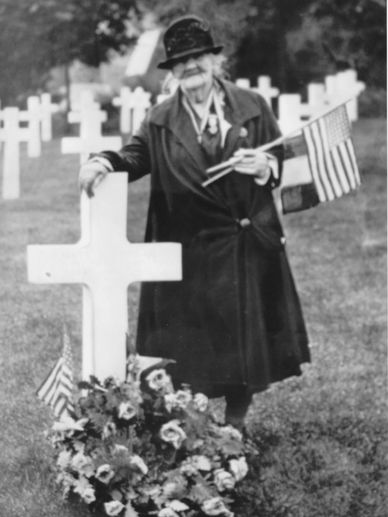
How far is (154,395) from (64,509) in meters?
0.47

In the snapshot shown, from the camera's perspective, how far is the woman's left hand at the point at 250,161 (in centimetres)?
358

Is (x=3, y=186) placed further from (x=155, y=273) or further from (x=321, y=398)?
(x=321, y=398)

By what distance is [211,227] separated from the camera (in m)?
3.65

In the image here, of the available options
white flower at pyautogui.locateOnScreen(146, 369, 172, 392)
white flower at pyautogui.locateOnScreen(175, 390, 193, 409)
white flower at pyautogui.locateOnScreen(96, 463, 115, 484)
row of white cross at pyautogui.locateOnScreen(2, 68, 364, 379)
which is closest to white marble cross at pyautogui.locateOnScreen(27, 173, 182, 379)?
row of white cross at pyautogui.locateOnScreen(2, 68, 364, 379)

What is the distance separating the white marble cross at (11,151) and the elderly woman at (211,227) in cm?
32

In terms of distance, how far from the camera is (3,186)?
3691 millimetres

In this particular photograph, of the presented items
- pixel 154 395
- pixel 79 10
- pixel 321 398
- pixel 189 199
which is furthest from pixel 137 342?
pixel 79 10

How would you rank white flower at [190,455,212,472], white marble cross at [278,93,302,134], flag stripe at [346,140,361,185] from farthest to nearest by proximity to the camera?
white marble cross at [278,93,302,134]
flag stripe at [346,140,361,185]
white flower at [190,455,212,472]

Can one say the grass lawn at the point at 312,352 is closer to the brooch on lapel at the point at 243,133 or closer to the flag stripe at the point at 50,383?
the flag stripe at the point at 50,383

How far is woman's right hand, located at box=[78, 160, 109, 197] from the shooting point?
3473 mm

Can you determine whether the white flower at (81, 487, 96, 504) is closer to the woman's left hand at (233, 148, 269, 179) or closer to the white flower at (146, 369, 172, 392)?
the white flower at (146, 369, 172, 392)

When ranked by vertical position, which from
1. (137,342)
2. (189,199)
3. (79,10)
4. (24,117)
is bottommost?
(137,342)

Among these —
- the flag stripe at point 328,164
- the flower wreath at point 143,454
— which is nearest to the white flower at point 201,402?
the flower wreath at point 143,454

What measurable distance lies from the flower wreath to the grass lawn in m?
0.14
